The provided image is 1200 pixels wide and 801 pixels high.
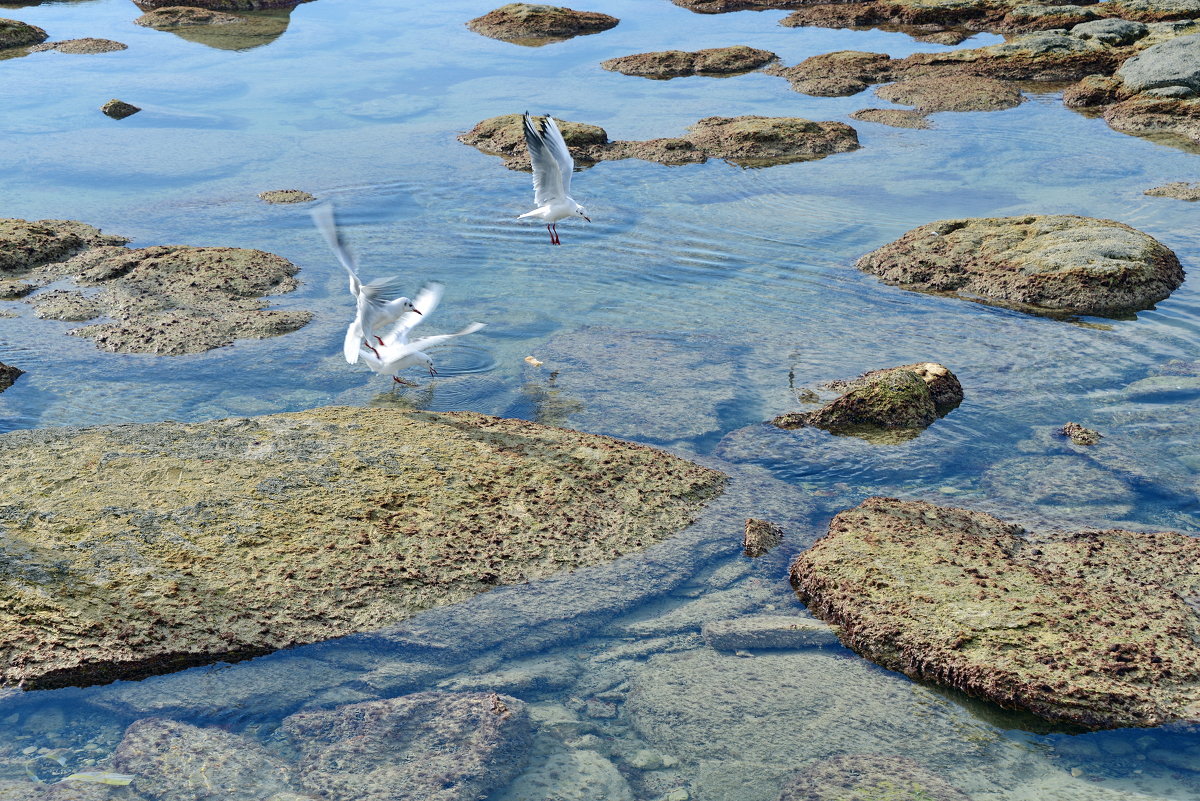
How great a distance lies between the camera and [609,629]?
5434 mm

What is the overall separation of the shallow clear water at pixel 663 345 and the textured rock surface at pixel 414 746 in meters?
0.16

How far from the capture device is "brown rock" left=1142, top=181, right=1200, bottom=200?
1223cm

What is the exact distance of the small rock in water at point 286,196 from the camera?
41.3 ft

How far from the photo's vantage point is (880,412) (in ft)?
24.3

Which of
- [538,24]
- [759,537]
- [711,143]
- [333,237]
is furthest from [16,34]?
[759,537]

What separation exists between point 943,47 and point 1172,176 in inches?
344

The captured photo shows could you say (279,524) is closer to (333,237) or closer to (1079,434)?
(333,237)

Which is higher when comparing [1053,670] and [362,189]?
[362,189]

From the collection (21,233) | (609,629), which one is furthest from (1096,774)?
(21,233)

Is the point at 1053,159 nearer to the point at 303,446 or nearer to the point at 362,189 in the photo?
the point at 362,189

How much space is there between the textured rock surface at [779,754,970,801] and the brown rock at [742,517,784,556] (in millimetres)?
1537

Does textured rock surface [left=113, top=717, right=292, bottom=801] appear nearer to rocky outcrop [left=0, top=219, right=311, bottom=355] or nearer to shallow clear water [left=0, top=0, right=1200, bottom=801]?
shallow clear water [left=0, top=0, right=1200, bottom=801]

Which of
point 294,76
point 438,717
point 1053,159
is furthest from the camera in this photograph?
point 294,76

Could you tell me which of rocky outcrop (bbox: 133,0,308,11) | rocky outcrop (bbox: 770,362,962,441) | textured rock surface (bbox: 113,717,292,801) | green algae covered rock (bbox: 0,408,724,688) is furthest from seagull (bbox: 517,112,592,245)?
rocky outcrop (bbox: 133,0,308,11)
